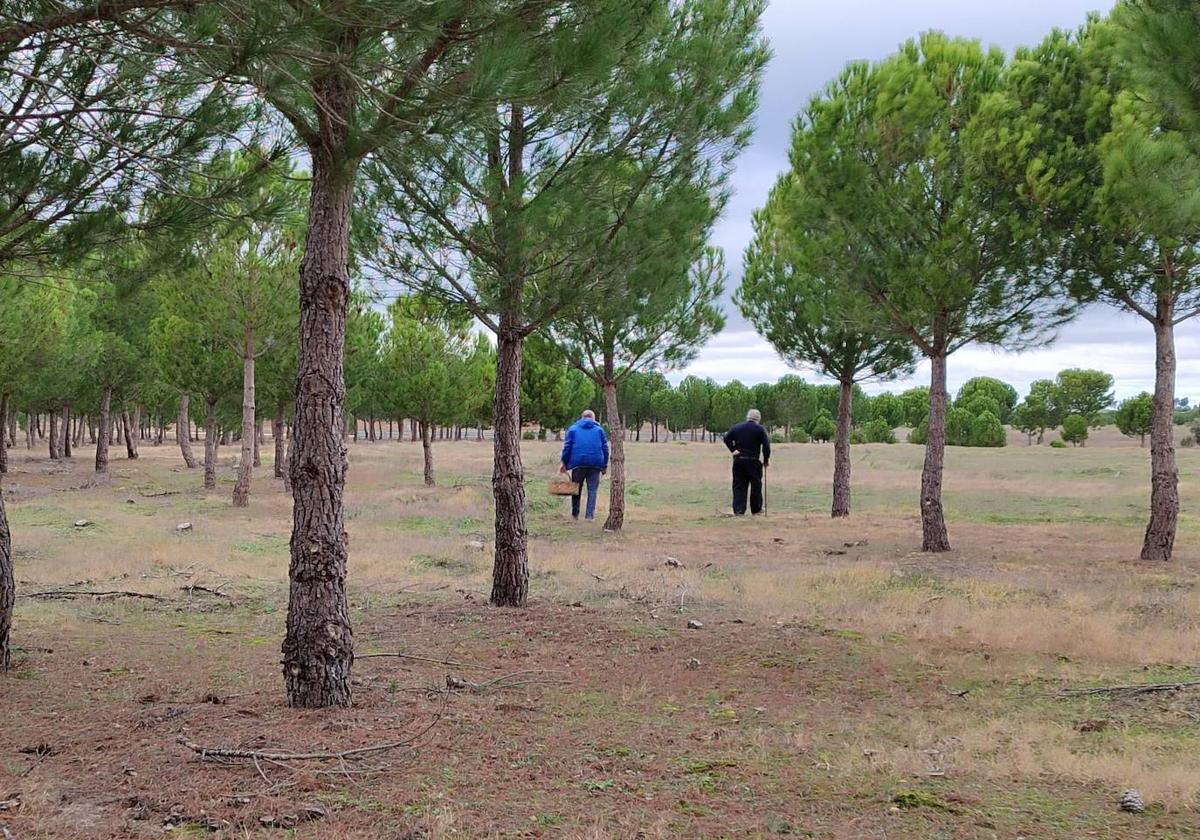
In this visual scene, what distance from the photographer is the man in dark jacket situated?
58.1 feet

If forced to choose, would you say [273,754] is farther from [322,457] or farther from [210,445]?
[210,445]

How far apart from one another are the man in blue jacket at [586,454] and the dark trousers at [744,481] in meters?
3.21

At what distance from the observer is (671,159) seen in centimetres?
786

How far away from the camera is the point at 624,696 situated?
5.36 m

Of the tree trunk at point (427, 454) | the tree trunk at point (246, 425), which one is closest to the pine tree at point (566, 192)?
the tree trunk at point (246, 425)

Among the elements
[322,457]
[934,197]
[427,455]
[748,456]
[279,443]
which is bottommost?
[427,455]

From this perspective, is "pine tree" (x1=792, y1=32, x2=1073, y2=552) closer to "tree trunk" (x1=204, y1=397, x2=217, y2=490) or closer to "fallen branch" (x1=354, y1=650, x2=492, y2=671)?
"fallen branch" (x1=354, y1=650, x2=492, y2=671)

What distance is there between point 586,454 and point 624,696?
38.0ft

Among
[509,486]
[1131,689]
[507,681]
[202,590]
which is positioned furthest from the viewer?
[202,590]

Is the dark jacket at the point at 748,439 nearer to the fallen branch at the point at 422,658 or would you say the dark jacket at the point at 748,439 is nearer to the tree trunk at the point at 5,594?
the fallen branch at the point at 422,658

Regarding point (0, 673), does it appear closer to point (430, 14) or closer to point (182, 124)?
point (182, 124)

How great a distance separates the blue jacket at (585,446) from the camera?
16547 mm

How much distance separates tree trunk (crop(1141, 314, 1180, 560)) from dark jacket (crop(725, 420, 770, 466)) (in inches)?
289

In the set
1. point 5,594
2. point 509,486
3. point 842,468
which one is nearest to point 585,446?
point 842,468
